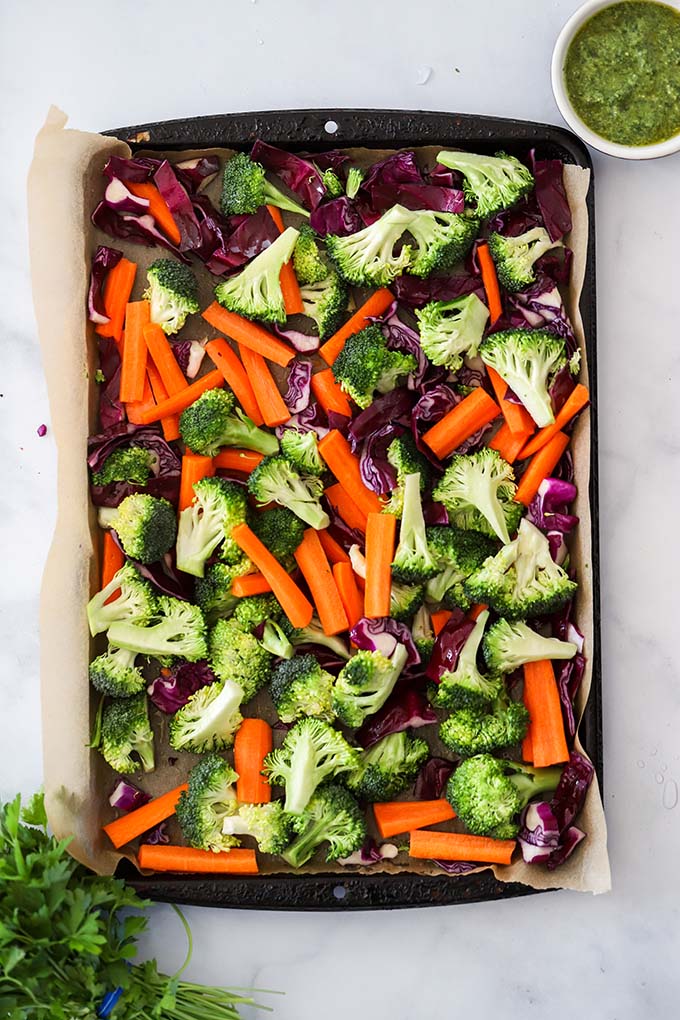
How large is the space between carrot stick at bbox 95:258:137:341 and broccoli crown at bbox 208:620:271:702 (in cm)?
90

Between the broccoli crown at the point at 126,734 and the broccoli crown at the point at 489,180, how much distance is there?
1.68m

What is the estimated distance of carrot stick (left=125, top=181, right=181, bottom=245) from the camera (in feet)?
9.63

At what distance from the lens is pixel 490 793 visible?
2.75 m

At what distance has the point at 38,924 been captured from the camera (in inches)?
105

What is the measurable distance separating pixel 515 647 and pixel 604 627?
393 millimetres

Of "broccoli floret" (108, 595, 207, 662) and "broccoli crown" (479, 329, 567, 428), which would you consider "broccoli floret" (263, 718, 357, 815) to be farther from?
"broccoli crown" (479, 329, 567, 428)

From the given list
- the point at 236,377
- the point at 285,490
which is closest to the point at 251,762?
the point at 285,490

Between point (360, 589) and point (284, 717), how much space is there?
1.35ft

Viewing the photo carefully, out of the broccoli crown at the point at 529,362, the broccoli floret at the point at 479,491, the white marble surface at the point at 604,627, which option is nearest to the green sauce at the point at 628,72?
the white marble surface at the point at 604,627

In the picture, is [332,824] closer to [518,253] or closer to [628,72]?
[518,253]

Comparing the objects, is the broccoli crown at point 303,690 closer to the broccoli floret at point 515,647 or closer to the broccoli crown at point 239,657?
the broccoli crown at point 239,657

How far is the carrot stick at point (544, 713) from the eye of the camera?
2.82 metres

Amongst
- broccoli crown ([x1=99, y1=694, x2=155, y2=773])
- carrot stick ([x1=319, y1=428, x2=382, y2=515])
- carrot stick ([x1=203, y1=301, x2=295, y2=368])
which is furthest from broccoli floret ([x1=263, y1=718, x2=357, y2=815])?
carrot stick ([x1=203, y1=301, x2=295, y2=368])

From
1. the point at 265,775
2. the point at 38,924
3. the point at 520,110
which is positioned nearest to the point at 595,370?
the point at 520,110
